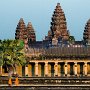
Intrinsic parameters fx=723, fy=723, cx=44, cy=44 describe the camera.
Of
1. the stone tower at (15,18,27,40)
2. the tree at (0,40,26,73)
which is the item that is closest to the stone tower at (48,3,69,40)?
the stone tower at (15,18,27,40)

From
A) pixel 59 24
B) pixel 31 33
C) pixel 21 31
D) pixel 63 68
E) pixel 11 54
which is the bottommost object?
pixel 63 68

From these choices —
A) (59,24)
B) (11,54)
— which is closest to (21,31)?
(59,24)

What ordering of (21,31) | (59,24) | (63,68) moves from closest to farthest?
(63,68) < (21,31) < (59,24)

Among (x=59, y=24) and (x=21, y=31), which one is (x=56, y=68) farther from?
(x=59, y=24)

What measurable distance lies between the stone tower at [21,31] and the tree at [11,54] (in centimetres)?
4609

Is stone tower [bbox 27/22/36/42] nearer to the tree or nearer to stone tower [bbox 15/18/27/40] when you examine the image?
stone tower [bbox 15/18/27/40]

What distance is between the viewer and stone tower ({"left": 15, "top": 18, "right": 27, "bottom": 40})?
140 metres

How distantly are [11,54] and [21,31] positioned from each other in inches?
2124

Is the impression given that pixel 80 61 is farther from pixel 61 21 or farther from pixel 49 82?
pixel 49 82

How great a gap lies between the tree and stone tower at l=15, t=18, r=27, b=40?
46094 mm

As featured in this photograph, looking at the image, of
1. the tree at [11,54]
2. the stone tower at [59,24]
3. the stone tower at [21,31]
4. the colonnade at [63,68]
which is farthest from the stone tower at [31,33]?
the tree at [11,54]

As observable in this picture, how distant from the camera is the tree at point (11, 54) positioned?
86938mm

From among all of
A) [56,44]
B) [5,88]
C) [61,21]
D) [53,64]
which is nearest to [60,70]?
[53,64]

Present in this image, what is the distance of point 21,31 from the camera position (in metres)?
143
